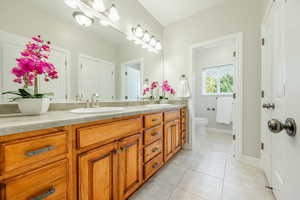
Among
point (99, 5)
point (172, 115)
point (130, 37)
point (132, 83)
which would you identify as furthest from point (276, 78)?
point (99, 5)

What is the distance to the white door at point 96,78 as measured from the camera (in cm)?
136

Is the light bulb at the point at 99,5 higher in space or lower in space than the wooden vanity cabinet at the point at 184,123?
Answer: higher

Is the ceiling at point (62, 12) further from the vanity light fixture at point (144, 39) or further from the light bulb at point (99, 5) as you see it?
the vanity light fixture at point (144, 39)

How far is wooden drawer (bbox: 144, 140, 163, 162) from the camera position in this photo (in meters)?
1.29

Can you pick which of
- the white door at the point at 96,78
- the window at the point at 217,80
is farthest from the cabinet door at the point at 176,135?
the window at the point at 217,80

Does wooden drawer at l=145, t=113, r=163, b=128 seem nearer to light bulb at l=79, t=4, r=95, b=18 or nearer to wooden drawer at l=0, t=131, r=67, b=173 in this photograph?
wooden drawer at l=0, t=131, r=67, b=173

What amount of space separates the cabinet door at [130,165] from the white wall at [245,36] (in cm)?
161

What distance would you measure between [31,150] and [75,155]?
0.21m

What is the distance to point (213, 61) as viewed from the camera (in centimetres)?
356

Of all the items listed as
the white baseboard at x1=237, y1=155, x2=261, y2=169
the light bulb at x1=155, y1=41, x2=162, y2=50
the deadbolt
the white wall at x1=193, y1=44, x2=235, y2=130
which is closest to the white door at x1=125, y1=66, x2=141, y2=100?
the light bulb at x1=155, y1=41, x2=162, y2=50

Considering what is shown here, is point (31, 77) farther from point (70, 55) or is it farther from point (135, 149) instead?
point (135, 149)

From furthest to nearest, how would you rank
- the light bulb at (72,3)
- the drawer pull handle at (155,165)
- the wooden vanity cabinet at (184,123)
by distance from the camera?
the wooden vanity cabinet at (184,123), the drawer pull handle at (155,165), the light bulb at (72,3)

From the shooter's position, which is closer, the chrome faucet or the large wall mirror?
the large wall mirror

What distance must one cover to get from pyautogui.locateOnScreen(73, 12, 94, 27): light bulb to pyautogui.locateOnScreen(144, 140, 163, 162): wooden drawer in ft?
4.87
